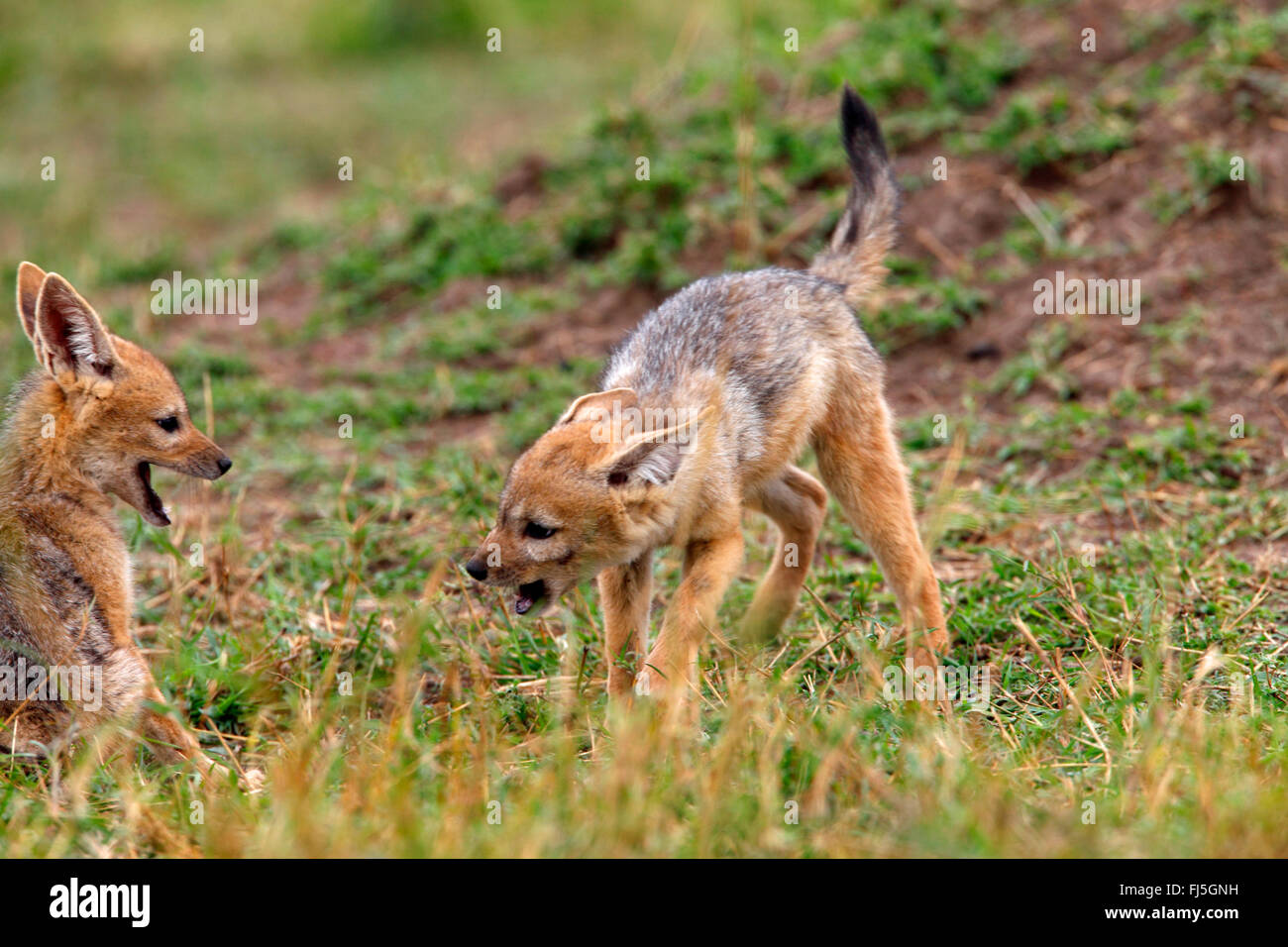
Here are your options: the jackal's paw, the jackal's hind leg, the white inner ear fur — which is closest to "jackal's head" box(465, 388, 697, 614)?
the white inner ear fur

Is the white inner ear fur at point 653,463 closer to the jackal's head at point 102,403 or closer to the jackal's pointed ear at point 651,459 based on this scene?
the jackal's pointed ear at point 651,459

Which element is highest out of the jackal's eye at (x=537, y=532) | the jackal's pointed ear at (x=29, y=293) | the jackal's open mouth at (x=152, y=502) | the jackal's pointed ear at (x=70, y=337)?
the jackal's pointed ear at (x=29, y=293)

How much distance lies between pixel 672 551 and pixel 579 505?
1.82 metres

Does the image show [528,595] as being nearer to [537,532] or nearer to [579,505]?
[537,532]

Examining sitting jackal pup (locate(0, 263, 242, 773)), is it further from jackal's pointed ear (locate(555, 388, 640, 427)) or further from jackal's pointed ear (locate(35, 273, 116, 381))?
jackal's pointed ear (locate(555, 388, 640, 427))

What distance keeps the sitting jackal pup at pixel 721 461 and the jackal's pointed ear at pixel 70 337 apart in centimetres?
166

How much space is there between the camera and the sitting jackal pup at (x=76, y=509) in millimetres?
4914

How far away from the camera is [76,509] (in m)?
5.29

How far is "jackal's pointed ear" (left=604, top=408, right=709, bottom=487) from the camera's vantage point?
198 inches

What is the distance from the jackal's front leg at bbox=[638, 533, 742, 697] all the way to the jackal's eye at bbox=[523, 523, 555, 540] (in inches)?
21.1

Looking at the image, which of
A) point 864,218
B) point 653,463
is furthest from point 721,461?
point 864,218

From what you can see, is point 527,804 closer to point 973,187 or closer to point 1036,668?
point 1036,668

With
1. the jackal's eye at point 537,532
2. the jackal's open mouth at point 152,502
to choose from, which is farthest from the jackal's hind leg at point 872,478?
the jackal's open mouth at point 152,502
